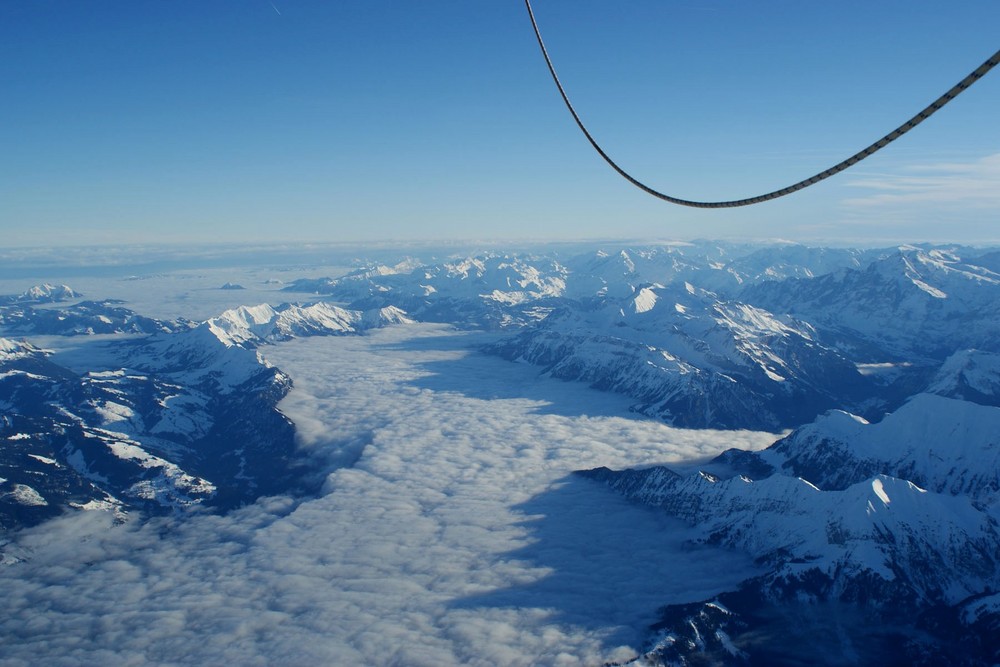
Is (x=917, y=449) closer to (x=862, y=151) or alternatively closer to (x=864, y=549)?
(x=864, y=549)

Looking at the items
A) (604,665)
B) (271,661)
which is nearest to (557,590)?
(604,665)

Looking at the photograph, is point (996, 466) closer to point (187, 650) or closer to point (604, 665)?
point (604, 665)

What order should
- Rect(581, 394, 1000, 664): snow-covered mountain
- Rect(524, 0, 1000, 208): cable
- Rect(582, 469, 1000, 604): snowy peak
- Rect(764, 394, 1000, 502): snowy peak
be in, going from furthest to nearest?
Rect(764, 394, 1000, 502): snowy peak < Rect(582, 469, 1000, 604): snowy peak < Rect(581, 394, 1000, 664): snow-covered mountain < Rect(524, 0, 1000, 208): cable

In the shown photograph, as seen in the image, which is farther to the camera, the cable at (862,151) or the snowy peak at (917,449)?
the snowy peak at (917,449)

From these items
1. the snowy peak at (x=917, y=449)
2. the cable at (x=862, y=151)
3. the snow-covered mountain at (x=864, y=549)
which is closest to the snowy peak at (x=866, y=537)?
the snow-covered mountain at (x=864, y=549)

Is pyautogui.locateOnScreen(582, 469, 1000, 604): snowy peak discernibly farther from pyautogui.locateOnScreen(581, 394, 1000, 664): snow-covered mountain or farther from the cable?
the cable

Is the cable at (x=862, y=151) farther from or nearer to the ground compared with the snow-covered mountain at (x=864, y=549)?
farther from the ground

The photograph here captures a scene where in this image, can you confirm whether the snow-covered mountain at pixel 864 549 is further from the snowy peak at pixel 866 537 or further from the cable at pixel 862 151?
the cable at pixel 862 151

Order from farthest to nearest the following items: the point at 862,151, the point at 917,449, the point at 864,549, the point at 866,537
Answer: the point at 917,449 < the point at 866,537 < the point at 864,549 < the point at 862,151

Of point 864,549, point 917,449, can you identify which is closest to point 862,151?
point 864,549

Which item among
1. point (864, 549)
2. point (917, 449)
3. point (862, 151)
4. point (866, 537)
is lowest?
point (864, 549)

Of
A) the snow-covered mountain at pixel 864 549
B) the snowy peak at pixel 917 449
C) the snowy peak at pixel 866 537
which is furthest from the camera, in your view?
the snowy peak at pixel 917 449

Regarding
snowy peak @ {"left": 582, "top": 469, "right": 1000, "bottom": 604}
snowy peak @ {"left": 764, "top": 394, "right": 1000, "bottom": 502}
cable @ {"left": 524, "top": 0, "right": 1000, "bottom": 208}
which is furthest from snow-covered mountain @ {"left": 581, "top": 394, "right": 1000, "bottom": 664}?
cable @ {"left": 524, "top": 0, "right": 1000, "bottom": 208}
